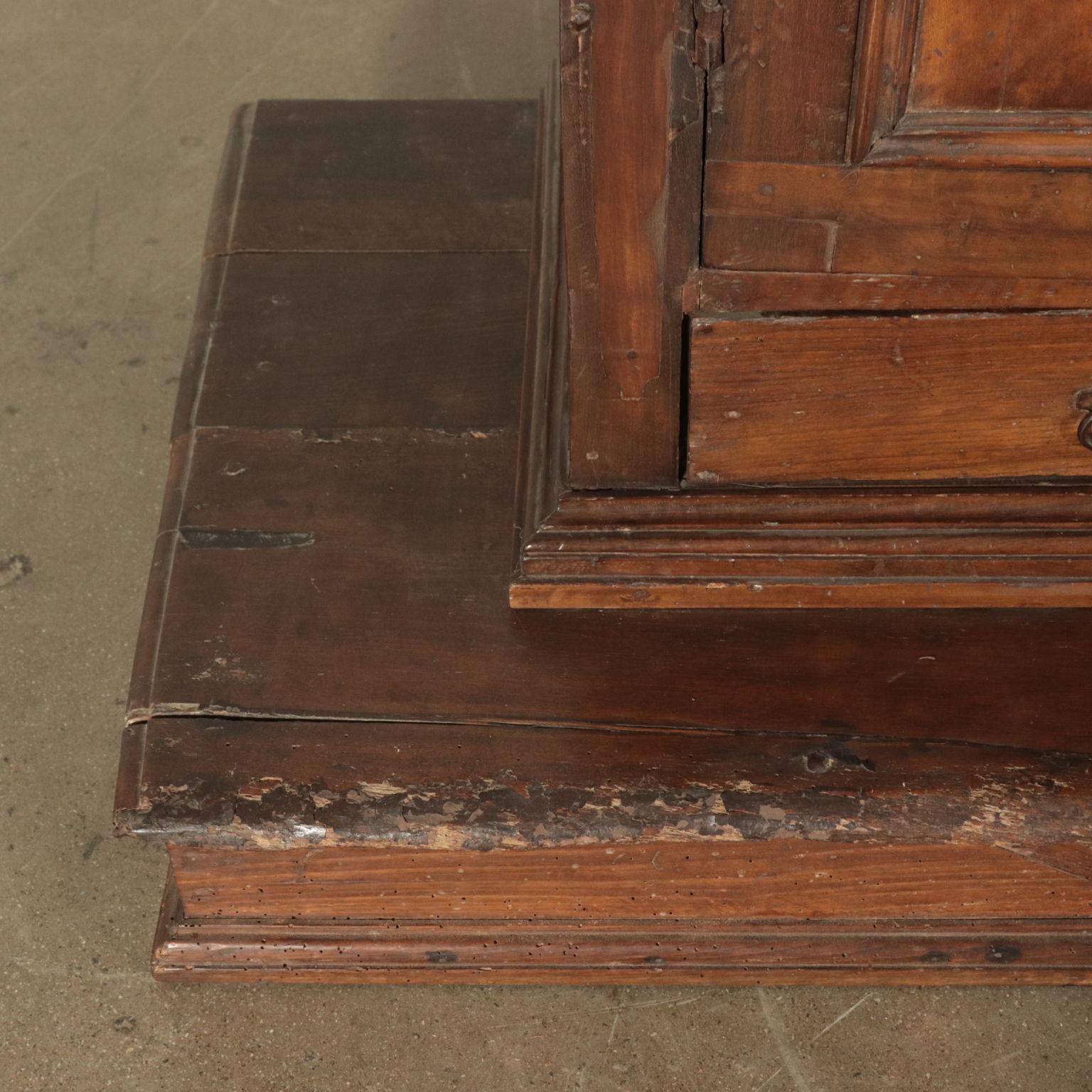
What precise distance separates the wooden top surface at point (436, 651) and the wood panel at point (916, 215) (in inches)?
15.7

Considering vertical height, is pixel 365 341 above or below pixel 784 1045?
above

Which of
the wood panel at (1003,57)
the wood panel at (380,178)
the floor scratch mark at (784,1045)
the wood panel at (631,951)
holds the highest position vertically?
the wood panel at (1003,57)

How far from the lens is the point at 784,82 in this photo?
1153 mm

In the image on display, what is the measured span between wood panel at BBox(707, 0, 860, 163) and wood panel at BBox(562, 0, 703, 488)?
2cm

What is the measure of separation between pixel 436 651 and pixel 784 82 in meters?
0.64

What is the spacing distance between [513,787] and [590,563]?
0.78ft

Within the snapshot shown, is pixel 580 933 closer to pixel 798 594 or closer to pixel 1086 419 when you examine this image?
pixel 798 594

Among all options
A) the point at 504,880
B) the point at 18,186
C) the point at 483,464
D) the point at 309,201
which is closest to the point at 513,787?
the point at 504,880

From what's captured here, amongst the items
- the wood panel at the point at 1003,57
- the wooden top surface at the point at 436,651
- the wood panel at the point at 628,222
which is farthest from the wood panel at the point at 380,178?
the wood panel at the point at 1003,57

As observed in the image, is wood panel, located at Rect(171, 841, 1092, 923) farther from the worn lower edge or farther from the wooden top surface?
the worn lower edge

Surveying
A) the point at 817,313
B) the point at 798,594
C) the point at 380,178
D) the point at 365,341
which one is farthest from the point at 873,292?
the point at 380,178

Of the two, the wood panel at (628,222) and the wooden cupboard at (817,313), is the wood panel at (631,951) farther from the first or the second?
the wood panel at (628,222)

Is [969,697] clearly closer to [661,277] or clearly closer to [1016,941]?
[1016,941]

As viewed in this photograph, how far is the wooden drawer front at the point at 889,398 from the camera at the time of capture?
51.8 inches
